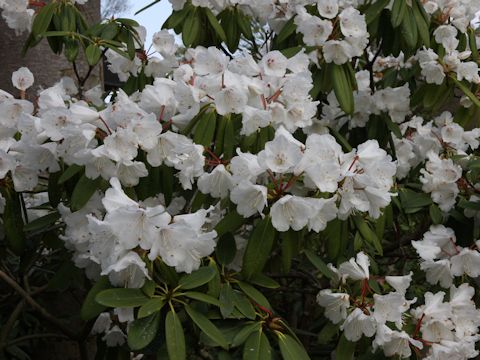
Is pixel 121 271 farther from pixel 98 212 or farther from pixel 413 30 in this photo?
pixel 413 30

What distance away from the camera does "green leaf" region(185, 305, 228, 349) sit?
3.53ft

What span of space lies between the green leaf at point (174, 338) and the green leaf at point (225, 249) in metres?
0.21

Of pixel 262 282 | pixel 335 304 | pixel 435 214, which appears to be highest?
pixel 262 282

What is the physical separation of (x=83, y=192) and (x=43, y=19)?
0.78 m

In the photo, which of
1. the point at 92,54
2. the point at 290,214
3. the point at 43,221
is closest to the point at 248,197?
the point at 290,214

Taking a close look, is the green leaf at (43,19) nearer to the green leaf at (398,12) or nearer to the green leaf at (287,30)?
the green leaf at (287,30)

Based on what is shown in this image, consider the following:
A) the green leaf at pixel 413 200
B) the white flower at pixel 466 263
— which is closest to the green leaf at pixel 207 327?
the white flower at pixel 466 263

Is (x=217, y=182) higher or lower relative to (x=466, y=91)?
higher

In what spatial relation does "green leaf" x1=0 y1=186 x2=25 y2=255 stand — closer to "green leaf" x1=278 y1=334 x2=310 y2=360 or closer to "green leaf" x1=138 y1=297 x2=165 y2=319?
"green leaf" x1=138 y1=297 x2=165 y2=319

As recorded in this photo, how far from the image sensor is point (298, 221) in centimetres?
116

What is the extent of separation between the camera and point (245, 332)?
45.0 inches

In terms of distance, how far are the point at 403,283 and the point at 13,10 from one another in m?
1.37

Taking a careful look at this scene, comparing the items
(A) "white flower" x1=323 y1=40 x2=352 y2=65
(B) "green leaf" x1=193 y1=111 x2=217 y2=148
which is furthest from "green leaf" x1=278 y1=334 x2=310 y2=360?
(A) "white flower" x1=323 y1=40 x2=352 y2=65

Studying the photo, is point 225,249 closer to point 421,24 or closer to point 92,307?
point 92,307
